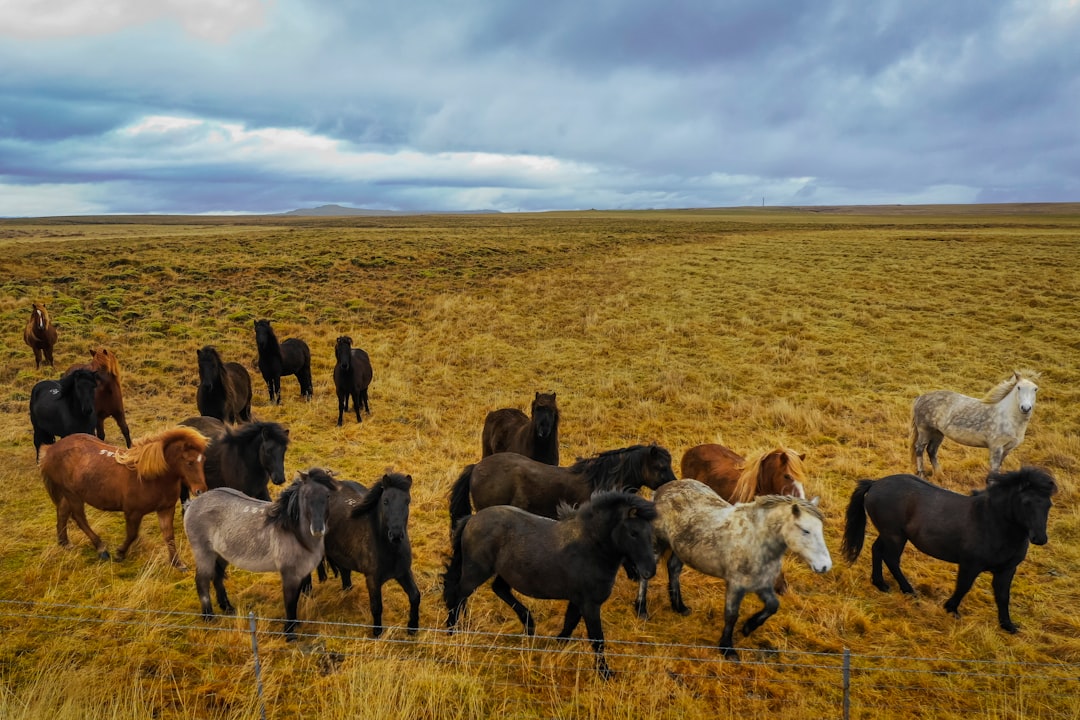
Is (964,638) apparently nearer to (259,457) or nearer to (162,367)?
(259,457)

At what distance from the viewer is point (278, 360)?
14883 mm

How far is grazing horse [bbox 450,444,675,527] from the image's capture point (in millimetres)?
6754

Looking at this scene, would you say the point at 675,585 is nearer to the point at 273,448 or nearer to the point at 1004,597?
the point at 1004,597

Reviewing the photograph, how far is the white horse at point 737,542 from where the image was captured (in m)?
5.03

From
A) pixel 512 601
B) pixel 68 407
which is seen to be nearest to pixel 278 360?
pixel 68 407

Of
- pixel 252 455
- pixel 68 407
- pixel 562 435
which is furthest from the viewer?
pixel 562 435

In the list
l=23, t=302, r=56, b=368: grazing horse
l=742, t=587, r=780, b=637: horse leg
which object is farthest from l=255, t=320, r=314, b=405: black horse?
l=742, t=587, r=780, b=637: horse leg

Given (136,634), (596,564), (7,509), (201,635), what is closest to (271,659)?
(201,635)

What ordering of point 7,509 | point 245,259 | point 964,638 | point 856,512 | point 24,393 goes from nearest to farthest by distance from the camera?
1. point 964,638
2. point 856,512
3. point 7,509
4. point 24,393
5. point 245,259

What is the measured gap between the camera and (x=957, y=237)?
45.7 m

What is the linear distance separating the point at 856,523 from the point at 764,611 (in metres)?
2.22

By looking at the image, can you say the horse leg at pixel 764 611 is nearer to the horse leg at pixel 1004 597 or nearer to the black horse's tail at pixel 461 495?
the horse leg at pixel 1004 597

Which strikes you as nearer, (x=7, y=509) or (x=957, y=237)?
(x=7, y=509)

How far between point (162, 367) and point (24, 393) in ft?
10.6
